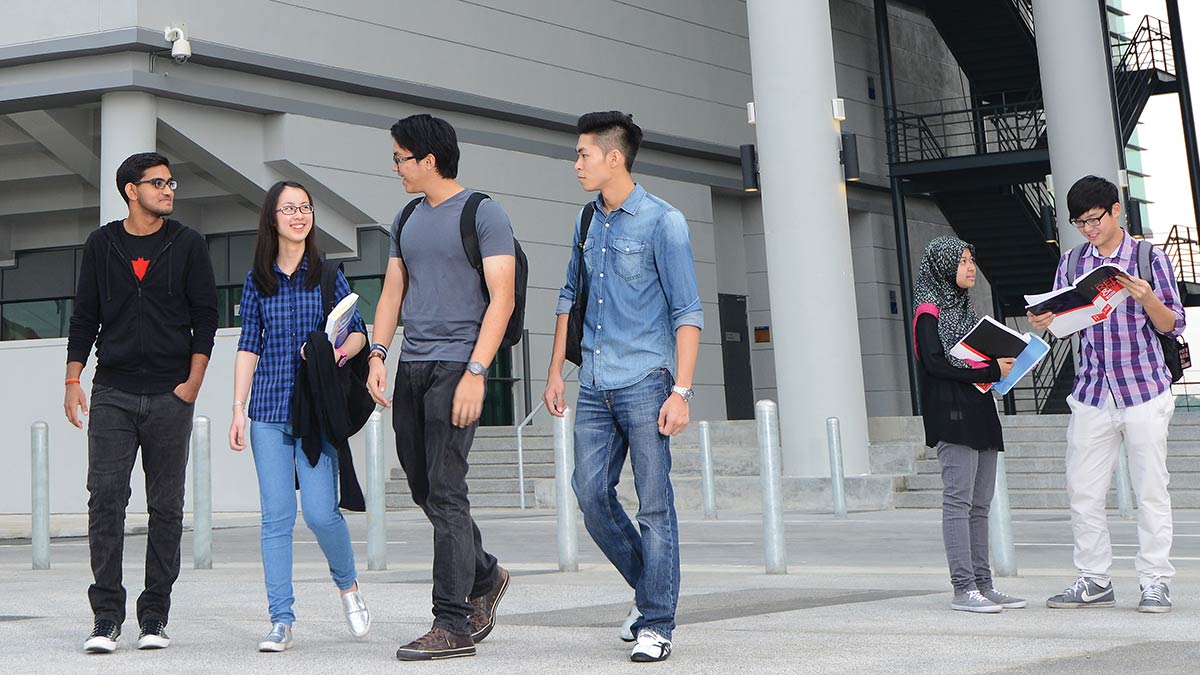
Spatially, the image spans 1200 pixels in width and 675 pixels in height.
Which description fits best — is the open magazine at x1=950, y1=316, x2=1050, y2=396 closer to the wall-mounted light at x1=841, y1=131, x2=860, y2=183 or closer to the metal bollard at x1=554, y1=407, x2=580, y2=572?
the metal bollard at x1=554, y1=407, x2=580, y2=572

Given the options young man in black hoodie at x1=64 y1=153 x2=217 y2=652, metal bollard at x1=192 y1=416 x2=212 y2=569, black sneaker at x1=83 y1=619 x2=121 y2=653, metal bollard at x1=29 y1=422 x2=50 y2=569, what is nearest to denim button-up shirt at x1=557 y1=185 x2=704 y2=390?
young man in black hoodie at x1=64 y1=153 x2=217 y2=652

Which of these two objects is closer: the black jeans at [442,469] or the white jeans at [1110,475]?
the black jeans at [442,469]

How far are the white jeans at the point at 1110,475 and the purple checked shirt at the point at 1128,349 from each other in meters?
0.05

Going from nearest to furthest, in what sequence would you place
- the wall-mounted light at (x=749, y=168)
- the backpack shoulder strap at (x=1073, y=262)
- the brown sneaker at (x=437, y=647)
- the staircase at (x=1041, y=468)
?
the brown sneaker at (x=437, y=647)
the backpack shoulder strap at (x=1073, y=262)
the staircase at (x=1041, y=468)
the wall-mounted light at (x=749, y=168)

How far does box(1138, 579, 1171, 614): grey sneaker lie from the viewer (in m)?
6.05

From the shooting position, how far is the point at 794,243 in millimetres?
16516

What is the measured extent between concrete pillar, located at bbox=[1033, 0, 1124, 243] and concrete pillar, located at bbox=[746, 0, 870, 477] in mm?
5107

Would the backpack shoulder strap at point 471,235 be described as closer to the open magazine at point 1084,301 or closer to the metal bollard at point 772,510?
the open magazine at point 1084,301

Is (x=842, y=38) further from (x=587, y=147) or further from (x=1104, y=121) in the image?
(x=587, y=147)

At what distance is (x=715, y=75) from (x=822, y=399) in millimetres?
12179

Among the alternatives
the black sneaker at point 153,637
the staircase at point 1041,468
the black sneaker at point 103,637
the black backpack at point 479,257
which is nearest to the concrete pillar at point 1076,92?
A: the staircase at point 1041,468

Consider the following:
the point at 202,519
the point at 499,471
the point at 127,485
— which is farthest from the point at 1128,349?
the point at 499,471

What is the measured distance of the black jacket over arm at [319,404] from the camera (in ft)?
17.3

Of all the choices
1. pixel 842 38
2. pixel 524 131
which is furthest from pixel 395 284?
pixel 842 38
